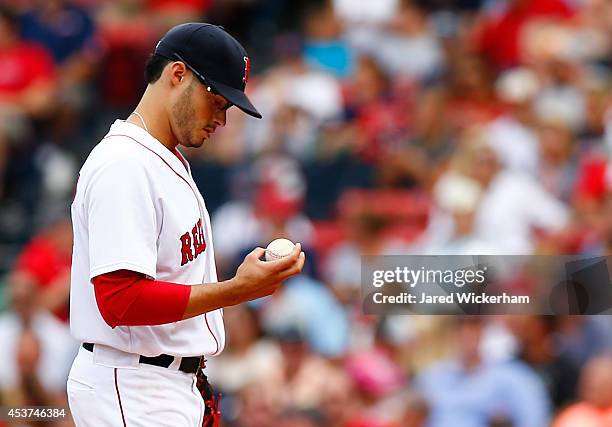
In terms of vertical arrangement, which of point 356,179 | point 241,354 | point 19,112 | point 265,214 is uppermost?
point 19,112

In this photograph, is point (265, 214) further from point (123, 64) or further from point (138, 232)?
point (138, 232)

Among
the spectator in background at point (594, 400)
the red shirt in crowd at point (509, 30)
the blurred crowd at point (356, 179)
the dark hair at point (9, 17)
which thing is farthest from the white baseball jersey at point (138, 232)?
the dark hair at point (9, 17)

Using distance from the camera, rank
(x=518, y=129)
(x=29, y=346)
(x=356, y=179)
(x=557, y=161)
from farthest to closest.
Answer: (x=356, y=179)
(x=518, y=129)
(x=557, y=161)
(x=29, y=346)

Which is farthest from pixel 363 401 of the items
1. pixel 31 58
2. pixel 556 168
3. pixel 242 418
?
pixel 31 58

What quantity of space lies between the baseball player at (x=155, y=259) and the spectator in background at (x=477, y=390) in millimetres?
2922

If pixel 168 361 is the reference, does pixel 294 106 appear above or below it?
above

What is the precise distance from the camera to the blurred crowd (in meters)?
5.97

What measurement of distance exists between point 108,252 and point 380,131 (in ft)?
16.7

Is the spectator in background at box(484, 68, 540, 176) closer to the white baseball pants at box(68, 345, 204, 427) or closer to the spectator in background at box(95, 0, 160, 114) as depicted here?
the spectator in background at box(95, 0, 160, 114)

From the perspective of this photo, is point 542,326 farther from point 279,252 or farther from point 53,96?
point 53,96

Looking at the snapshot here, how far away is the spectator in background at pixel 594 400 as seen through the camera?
5.43 meters

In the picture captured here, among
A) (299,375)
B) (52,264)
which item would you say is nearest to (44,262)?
(52,264)

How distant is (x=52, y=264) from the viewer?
7195 millimetres

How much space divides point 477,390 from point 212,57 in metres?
3.32
